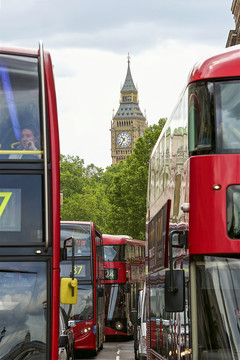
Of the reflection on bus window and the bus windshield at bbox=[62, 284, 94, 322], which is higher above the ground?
the reflection on bus window

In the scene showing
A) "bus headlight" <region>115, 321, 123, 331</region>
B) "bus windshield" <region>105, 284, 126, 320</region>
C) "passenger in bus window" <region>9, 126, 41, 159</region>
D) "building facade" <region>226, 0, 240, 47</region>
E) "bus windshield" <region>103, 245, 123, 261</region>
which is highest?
"building facade" <region>226, 0, 240, 47</region>

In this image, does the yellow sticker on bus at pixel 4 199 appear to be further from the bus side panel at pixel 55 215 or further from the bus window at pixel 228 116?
the bus window at pixel 228 116

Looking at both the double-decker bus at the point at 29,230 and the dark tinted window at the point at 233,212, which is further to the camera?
the double-decker bus at the point at 29,230

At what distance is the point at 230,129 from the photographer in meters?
8.37

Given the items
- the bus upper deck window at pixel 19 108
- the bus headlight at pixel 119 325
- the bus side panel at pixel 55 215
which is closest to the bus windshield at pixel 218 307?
the bus side panel at pixel 55 215

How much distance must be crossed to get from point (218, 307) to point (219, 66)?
235 centimetres

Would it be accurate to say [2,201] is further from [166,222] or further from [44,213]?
[166,222]

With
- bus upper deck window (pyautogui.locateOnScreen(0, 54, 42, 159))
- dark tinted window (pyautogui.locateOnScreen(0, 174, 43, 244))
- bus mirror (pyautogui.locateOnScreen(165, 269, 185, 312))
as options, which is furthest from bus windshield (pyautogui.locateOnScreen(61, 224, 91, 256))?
bus mirror (pyautogui.locateOnScreen(165, 269, 185, 312))

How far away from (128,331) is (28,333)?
83.9ft

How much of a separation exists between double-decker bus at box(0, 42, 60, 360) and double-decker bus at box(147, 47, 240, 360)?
1.23 m

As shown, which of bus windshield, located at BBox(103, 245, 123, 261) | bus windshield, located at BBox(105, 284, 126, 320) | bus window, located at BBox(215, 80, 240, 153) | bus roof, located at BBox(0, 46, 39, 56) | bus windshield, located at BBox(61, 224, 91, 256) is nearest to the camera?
bus window, located at BBox(215, 80, 240, 153)

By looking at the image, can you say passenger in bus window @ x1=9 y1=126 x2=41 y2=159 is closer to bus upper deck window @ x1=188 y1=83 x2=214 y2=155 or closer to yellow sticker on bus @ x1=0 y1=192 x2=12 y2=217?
yellow sticker on bus @ x1=0 y1=192 x2=12 y2=217

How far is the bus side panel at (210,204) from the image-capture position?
799 cm

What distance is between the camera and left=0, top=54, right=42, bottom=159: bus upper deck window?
29.0 feet
